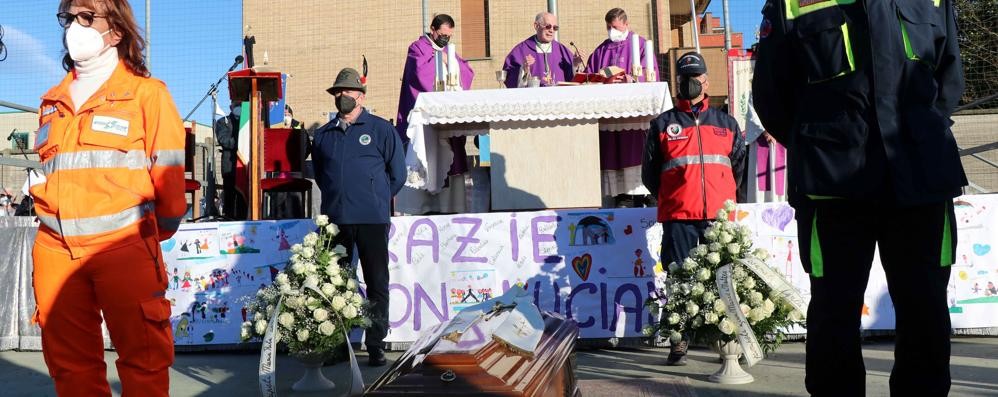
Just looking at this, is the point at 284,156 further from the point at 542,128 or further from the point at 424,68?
the point at 542,128

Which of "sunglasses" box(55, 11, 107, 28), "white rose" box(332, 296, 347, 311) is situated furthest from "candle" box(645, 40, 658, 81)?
"sunglasses" box(55, 11, 107, 28)

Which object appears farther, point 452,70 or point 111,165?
point 452,70

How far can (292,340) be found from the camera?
5215 mm

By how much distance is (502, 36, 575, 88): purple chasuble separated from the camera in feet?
27.8

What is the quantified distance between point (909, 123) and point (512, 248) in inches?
156

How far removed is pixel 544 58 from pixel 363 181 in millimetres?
3293

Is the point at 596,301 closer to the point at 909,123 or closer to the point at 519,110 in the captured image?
the point at 519,110

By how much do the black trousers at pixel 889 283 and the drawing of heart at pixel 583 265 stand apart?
3.47 meters

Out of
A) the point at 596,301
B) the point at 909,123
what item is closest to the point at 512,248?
the point at 596,301

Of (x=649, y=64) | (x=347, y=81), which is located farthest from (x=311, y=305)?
(x=649, y=64)

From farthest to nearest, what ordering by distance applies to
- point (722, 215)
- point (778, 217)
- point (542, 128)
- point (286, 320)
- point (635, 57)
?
1. point (635, 57)
2. point (542, 128)
3. point (778, 217)
4. point (722, 215)
5. point (286, 320)

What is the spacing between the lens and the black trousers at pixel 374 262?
5.85 m

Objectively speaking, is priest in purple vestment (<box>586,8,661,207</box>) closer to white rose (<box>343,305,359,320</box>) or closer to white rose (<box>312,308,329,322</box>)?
white rose (<box>343,305,359,320</box>)

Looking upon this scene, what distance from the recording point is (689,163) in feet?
18.2
